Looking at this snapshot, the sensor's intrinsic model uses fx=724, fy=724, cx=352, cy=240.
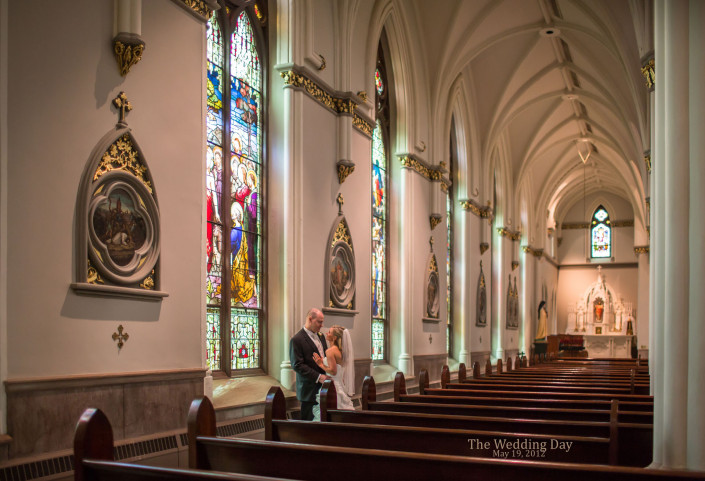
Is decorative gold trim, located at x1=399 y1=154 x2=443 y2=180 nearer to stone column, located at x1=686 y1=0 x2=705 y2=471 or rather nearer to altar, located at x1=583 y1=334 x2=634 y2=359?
stone column, located at x1=686 y1=0 x2=705 y2=471

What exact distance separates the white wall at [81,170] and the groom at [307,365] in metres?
1.11

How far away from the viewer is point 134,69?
20.5ft

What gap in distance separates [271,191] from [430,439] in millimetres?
5318

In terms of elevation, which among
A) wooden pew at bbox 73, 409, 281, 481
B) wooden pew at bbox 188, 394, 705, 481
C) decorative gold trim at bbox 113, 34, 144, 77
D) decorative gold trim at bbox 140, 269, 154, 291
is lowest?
wooden pew at bbox 188, 394, 705, 481

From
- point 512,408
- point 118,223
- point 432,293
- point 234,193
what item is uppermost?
point 234,193

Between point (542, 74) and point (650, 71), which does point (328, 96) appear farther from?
point (542, 74)

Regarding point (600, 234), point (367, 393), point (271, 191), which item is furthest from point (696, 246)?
point (600, 234)

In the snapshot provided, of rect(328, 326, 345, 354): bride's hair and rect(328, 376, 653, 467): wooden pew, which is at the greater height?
rect(328, 326, 345, 354): bride's hair

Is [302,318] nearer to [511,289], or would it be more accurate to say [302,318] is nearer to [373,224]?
[373,224]

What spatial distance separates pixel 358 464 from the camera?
11.2 feet

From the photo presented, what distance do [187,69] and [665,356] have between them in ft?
16.5

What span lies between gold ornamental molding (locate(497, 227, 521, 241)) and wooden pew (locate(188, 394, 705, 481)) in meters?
18.7

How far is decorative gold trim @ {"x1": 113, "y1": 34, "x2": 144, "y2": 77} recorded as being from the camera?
5.99m

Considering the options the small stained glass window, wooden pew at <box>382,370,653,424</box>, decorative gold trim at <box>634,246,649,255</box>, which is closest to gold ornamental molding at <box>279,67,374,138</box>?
the small stained glass window
